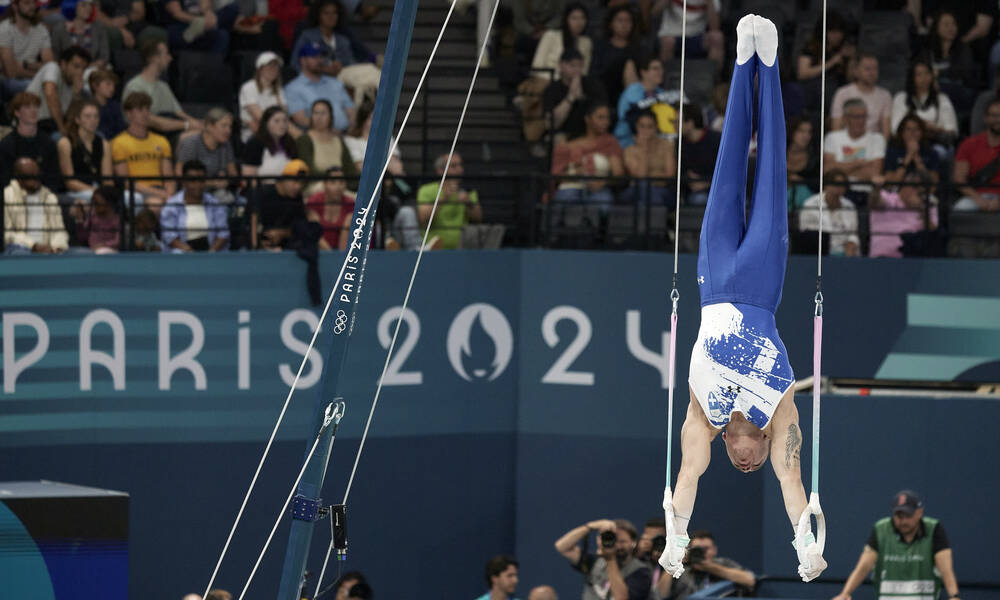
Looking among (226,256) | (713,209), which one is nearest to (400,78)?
(713,209)

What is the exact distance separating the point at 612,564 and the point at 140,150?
4021 mm

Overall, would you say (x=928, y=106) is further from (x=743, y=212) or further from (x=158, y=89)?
(x=158, y=89)

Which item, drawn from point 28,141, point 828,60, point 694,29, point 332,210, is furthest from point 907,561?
point 28,141

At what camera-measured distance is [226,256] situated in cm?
1039

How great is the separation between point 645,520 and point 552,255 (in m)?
1.84

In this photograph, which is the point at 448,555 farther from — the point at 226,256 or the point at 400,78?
the point at 400,78

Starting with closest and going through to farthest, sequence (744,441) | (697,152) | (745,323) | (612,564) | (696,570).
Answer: (744,441) → (745,323) → (612,564) → (696,570) → (697,152)

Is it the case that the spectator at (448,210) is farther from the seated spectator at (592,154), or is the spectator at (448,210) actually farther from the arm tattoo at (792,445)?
the arm tattoo at (792,445)

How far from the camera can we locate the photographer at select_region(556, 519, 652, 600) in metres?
9.27

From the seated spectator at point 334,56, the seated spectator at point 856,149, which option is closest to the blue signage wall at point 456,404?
the seated spectator at point 856,149

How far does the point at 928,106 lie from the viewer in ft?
37.5

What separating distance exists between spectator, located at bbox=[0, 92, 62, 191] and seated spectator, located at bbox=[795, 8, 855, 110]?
17.2 ft

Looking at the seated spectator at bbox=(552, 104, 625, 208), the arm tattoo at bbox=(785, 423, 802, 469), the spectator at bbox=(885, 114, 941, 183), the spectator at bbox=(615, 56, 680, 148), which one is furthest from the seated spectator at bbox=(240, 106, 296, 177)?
the arm tattoo at bbox=(785, 423, 802, 469)

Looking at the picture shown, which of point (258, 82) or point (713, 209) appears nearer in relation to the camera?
point (713, 209)
